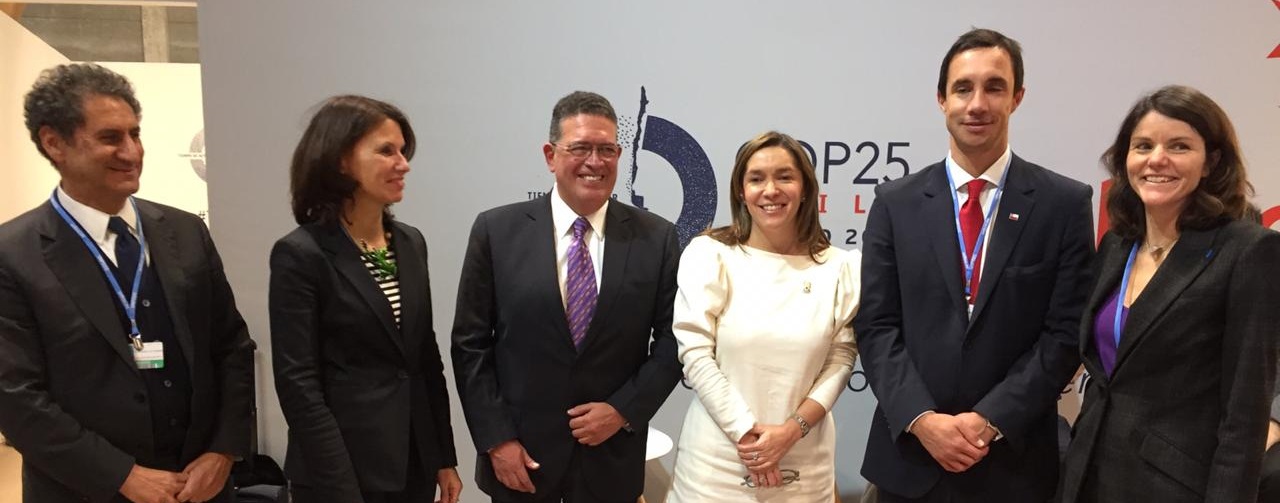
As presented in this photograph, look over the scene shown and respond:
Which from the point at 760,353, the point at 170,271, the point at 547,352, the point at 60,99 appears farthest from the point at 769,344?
the point at 60,99

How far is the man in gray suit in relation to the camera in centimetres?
180

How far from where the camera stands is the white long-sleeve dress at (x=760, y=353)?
2.21 metres

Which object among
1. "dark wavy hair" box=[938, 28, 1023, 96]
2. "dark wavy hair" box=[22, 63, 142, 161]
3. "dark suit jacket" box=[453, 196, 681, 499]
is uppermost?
"dark wavy hair" box=[938, 28, 1023, 96]

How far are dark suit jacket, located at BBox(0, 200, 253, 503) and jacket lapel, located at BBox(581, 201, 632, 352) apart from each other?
1084mm

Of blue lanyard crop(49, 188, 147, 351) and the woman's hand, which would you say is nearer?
blue lanyard crop(49, 188, 147, 351)

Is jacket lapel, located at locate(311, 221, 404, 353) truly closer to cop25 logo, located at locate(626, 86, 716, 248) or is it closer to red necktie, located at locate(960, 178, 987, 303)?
red necktie, located at locate(960, 178, 987, 303)

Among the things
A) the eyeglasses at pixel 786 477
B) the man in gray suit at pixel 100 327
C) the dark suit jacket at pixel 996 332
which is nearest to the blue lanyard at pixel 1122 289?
the dark suit jacket at pixel 996 332

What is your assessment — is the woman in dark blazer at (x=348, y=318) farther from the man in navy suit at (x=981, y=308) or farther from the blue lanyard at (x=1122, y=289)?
the blue lanyard at (x=1122, y=289)

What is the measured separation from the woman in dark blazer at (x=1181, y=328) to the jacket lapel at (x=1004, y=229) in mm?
236

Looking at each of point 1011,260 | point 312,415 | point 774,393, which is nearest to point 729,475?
point 774,393

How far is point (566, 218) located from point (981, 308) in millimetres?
1209

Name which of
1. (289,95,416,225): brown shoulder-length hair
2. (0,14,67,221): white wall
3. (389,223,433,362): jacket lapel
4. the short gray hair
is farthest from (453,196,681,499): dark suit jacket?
(0,14,67,221): white wall

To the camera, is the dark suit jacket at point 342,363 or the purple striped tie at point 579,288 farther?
the purple striped tie at point 579,288

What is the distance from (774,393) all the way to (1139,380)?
3.00 feet
